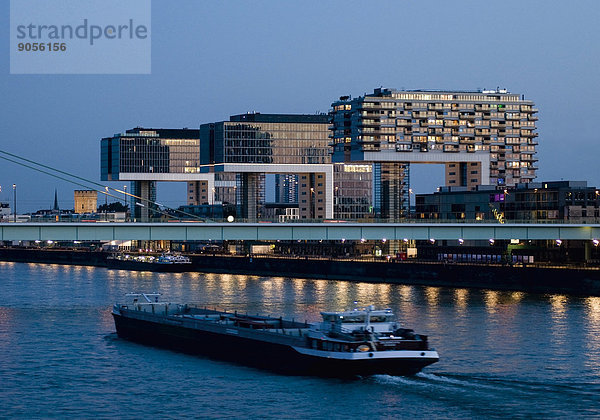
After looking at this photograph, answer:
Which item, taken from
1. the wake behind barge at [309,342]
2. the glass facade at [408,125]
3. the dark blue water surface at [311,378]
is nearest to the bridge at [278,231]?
the dark blue water surface at [311,378]

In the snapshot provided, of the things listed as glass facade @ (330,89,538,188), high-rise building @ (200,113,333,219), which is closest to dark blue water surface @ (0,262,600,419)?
high-rise building @ (200,113,333,219)

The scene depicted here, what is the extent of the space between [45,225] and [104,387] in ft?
129

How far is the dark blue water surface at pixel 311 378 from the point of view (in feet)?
164

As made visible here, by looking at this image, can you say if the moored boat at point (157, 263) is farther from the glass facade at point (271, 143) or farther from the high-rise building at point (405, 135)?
the high-rise building at point (405, 135)

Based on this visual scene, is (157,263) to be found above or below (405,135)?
below

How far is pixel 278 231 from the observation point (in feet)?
347

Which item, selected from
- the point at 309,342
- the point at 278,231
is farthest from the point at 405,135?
the point at 309,342

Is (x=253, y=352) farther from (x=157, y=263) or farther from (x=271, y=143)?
(x=271, y=143)

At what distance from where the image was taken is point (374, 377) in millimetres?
56125

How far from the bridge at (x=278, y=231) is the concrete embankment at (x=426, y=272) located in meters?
5.07

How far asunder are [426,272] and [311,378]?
7665 centimetres

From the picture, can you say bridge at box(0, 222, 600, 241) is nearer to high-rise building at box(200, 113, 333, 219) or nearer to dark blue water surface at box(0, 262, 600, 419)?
dark blue water surface at box(0, 262, 600, 419)

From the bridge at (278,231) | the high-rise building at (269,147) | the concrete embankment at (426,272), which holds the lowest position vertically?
the concrete embankment at (426,272)

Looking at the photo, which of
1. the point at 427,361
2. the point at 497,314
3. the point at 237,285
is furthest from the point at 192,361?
the point at 237,285
